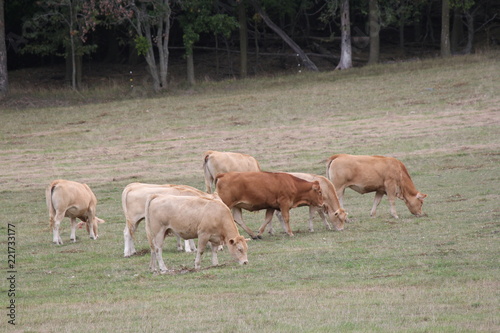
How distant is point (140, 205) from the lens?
48.1 ft

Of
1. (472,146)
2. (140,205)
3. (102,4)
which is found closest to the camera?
(140,205)

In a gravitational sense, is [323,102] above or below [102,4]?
below

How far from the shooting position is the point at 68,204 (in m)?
17.1

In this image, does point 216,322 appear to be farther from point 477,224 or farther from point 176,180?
point 176,180

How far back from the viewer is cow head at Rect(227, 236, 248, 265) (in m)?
13.1

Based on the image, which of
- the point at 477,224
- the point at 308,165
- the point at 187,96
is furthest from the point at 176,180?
the point at 187,96

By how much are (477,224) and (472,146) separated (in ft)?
45.0

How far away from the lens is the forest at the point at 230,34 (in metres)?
48.0

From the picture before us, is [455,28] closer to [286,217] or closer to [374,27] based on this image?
[374,27]

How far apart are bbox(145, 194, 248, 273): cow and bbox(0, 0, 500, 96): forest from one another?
3367 cm

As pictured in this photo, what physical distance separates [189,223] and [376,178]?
6.94 m

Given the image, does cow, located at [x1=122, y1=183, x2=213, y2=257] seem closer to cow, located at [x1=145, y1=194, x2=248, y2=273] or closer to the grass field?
the grass field

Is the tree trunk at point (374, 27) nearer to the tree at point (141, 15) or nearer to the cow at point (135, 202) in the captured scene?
the tree at point (141, 15)

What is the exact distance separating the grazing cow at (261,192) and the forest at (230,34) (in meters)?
30.5
